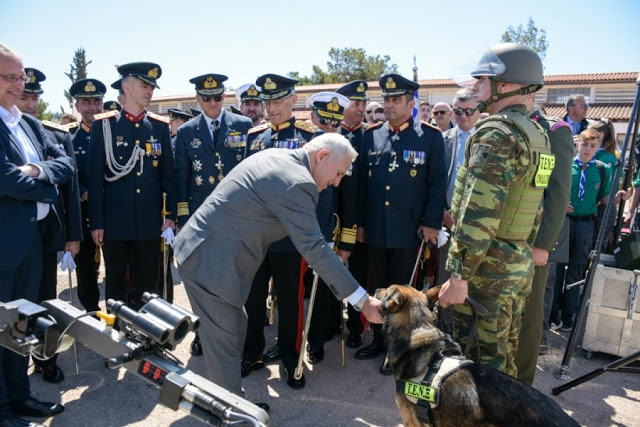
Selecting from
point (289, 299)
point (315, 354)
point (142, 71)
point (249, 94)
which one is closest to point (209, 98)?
point (142, 71)

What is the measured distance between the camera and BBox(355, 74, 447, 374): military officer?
172 inches

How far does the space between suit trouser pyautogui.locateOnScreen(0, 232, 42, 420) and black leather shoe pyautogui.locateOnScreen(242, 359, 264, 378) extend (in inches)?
63.6

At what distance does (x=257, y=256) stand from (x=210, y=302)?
0.37m

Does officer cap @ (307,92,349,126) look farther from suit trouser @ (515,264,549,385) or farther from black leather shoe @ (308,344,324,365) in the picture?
suit trouser @ (515,264,549,385)

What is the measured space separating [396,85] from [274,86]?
3.65ft

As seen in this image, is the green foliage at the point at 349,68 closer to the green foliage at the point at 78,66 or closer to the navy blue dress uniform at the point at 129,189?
the green foliage at the point at 78,66

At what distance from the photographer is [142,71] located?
4.37 m

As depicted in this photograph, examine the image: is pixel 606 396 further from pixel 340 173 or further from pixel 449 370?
pixel 340 173

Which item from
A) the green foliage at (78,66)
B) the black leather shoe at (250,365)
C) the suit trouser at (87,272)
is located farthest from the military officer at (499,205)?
the green foliage at (78,66)

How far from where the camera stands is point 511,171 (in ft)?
8.71

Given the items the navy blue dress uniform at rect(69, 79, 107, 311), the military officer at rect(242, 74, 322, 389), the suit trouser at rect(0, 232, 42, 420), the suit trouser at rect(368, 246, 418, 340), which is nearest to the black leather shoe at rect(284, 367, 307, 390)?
the military officer at rect(242, 74, 322, 389)

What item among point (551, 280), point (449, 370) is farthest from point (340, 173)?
point (551, 280)

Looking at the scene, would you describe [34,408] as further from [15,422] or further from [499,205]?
[499,205]

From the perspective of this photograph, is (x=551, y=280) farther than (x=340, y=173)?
Yes
